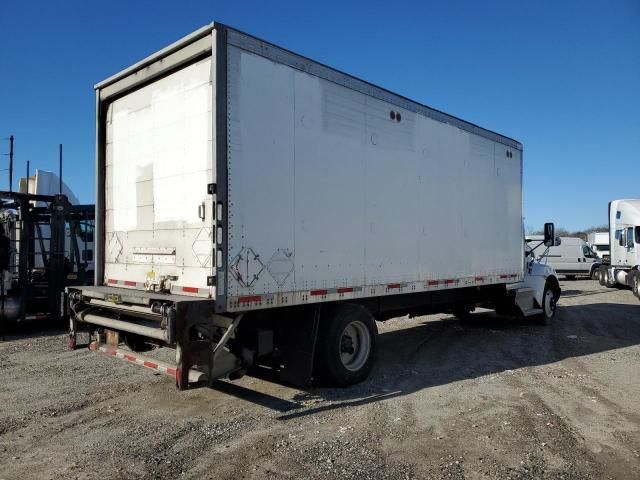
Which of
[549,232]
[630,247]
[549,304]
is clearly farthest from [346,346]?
[630,247]

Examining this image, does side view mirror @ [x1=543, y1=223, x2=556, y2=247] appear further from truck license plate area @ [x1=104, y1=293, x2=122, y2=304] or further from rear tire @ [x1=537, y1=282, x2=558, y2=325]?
truck license plate area @ [x1=104, y1=293, x2=122, y2=304]

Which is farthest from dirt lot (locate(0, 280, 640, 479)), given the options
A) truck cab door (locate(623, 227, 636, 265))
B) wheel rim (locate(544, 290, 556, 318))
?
truck cab door (locate(623, 227, 636, 265))

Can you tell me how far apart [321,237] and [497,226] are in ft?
16.4

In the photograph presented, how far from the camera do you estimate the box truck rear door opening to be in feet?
17.5

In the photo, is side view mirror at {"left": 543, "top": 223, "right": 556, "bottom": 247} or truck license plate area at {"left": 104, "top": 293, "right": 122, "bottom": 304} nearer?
truck license plate area at {"left": 104, "top": 293, "right": 122, "bottom": 304}

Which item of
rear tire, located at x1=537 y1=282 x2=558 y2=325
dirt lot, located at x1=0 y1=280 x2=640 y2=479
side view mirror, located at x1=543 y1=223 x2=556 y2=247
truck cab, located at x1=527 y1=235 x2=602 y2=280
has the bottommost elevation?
dirt lot, located at x1=0 y1=280 x2=640 y2=479

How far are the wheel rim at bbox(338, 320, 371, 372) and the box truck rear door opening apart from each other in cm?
231

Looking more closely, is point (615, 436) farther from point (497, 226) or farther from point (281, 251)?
point (497, 226)

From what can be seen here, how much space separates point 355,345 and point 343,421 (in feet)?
5.60

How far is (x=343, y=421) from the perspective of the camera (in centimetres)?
522

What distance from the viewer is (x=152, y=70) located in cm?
602

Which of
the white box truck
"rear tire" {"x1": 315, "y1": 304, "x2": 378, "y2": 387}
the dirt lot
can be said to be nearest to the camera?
the dirt lot

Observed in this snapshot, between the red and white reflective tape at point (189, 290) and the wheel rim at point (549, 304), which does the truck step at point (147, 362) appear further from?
the wheel rim at point (549, 304)

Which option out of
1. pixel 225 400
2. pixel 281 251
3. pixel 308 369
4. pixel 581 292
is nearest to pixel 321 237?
pixel 281 251
